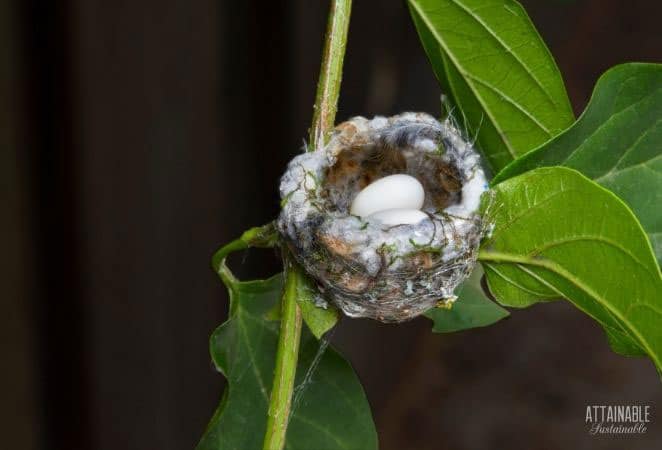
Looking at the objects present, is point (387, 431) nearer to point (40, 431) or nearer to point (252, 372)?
point (40, 431)

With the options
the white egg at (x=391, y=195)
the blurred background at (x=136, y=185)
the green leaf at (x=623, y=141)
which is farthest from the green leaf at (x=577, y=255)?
the blurred background at (x=136, y=185)

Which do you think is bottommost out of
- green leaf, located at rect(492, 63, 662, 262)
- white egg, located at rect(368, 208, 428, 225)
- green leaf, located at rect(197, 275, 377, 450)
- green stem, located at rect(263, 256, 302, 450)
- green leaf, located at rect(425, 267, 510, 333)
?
green leaf, located at rect(197, 275, 377, 450)

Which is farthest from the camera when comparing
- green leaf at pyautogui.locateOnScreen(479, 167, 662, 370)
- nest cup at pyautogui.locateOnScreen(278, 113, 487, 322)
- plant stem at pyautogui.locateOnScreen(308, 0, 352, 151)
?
nest cup at pyautogui.locateOnScreen(278, 113, 487, 322)

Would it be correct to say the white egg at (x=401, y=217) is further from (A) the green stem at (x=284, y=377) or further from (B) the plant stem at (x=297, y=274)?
(A) the green stem at (x=284, y=377)

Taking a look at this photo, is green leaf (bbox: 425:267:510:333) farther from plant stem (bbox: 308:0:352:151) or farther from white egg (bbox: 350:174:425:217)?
plant stem (bbox: 308:0:352:151)

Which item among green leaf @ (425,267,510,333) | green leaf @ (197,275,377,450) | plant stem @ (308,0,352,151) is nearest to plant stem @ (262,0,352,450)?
plant stem @ (308,0,352,151)

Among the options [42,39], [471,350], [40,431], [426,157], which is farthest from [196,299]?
[471,350]

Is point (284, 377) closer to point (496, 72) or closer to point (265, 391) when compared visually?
point (265, 391)

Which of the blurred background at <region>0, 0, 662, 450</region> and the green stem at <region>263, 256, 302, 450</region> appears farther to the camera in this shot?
the blurred background at <region>0, 0, 662, 450</region>
